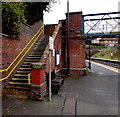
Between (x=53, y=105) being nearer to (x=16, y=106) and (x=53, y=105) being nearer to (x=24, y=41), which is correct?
(x=16, y=106)

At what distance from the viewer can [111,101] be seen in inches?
193

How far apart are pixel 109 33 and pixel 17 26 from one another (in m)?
8.01

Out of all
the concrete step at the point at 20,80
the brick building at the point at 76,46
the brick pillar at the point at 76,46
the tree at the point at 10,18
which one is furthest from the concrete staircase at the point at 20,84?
the brick pillar at the point at 76,46

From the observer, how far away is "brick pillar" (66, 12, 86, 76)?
1036 centimetres

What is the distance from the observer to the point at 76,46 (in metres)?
10.5

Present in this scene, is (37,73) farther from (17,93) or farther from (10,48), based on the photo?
(10,48)

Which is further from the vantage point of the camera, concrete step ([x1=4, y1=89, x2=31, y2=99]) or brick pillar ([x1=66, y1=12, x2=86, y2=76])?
brick pillar ([x1=66, y1=12, x2=86, y2=76])

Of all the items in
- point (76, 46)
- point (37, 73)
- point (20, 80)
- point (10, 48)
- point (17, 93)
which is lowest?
point (17, 93)

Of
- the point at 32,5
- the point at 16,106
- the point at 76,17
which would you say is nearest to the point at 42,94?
the point at 16,106

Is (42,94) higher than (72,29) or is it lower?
lower

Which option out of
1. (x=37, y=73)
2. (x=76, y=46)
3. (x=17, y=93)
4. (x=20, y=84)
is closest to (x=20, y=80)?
(x=20, y=84)

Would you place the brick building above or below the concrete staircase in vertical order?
above

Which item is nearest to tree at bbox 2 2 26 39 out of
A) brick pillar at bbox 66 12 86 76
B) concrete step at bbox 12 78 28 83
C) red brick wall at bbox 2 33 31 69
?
red brick wall at bbox 2 33 31 69

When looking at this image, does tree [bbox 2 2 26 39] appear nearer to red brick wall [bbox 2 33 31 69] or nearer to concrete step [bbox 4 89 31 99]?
red brick wall [bbox 2 33 31 69]
